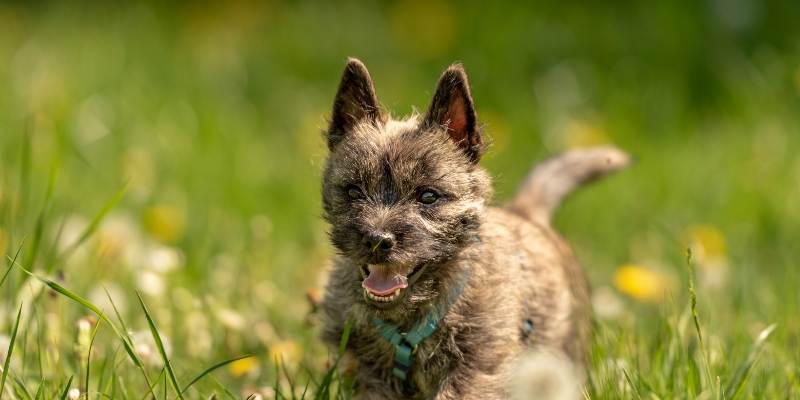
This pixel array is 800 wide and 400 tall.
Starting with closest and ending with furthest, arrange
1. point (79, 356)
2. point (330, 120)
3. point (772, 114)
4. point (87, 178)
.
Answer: point (79, 356) → point (330, 120) → point (87, 178) → point (772, 114)

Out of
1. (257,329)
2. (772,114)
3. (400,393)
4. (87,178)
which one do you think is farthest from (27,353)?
(772,114)

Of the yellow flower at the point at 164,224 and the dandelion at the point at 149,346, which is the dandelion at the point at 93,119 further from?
the dandelion at the point at 149,346

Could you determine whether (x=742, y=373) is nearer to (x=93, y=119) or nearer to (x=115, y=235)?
(x=115, y=235)

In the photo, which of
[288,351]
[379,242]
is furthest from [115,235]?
[379,242]

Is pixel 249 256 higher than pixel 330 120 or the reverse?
the reverse

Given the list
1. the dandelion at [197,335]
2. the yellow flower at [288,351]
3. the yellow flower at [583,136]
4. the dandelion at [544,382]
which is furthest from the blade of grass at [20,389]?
the yellow flower at [583,136]

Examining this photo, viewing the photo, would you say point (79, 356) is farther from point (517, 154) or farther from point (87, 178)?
point (517, 154)

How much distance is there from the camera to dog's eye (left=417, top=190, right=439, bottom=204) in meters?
3.61

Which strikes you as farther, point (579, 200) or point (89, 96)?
point (89, 96)

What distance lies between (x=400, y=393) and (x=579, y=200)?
2958 millimetres

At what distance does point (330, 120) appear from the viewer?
12.9 ft

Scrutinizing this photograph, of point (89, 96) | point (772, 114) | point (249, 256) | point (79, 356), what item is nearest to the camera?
point (79, 356)

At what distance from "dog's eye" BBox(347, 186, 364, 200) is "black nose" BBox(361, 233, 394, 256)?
23 cm

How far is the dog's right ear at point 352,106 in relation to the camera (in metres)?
3.86
